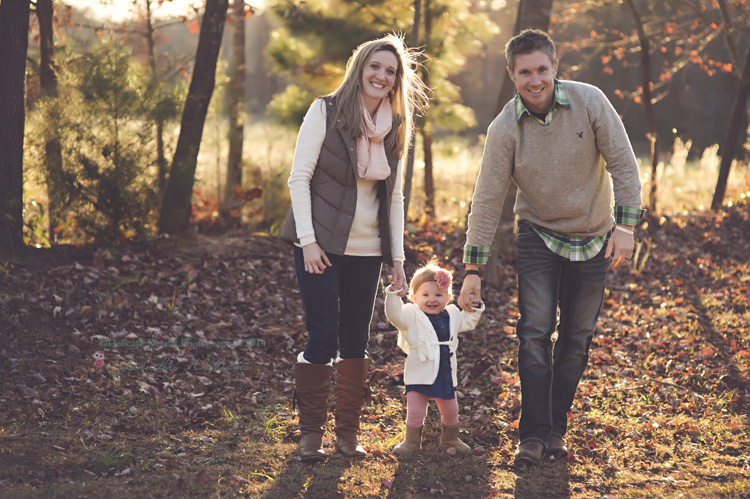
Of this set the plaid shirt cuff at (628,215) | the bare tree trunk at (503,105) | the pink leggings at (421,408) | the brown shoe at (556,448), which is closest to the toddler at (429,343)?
the pink leggings at (421,408)

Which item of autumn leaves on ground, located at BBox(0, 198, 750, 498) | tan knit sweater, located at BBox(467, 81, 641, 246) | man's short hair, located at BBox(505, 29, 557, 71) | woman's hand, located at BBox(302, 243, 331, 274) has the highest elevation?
man's short hair, located at BBox(505, 29, 557, 71)

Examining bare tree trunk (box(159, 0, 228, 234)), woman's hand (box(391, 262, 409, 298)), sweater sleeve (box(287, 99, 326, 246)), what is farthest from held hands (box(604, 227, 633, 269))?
bare tree trunk (box(159, 0, 228, 234))

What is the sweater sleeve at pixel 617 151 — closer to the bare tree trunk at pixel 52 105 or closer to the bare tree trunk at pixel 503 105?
the bare tree trunk at pixel 503 105

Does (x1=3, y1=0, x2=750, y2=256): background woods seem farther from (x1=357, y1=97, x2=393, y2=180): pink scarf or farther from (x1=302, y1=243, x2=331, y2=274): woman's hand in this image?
(x1=302, y1=243, x2=331, y2=274): woman's hand

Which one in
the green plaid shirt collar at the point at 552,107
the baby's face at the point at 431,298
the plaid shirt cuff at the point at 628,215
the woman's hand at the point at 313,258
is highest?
the green plaid shirt collar at the point at 552,107

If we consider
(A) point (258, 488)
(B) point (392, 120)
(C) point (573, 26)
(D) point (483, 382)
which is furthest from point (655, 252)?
(C) point (573, 26)

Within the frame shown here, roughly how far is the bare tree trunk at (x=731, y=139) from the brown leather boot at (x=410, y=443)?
30.2ft

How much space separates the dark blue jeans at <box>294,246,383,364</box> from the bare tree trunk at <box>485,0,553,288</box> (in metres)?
2.97

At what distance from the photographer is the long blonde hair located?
140 inches

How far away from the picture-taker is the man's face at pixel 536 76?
3.50 m

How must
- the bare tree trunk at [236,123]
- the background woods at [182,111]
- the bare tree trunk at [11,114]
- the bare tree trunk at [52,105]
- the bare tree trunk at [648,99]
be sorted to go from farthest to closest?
the bare tree trunk at [648,99] < the bare tree trunk at [236,123] < the background woods at [182,111] < the bare tree trunk at [52,105] < the bare tree trunk at [11,114]

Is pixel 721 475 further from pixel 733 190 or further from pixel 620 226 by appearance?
pixel 733 190

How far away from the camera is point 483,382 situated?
5348 millimetres

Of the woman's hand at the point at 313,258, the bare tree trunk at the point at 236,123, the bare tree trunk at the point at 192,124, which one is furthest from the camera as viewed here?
the bare tree trunk at the point at 236,123
